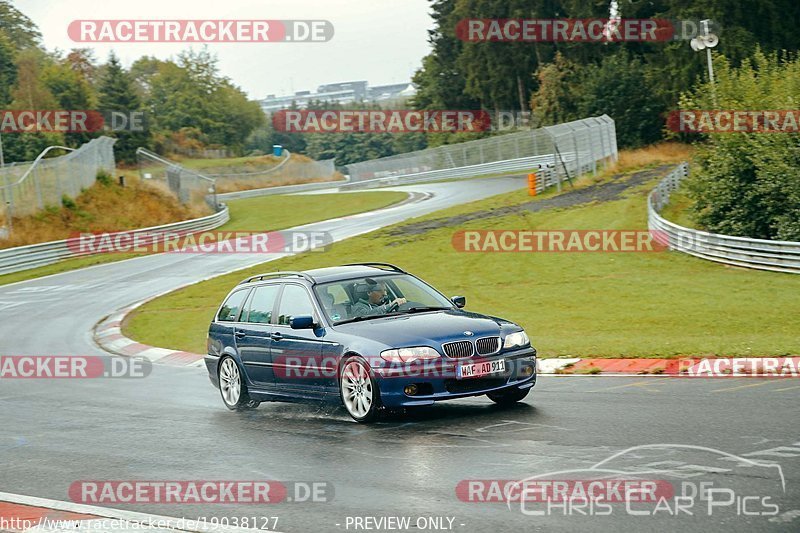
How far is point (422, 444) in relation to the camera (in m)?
8.49

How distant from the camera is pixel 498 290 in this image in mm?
24344

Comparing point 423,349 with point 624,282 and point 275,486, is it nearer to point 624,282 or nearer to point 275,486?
point 275,486

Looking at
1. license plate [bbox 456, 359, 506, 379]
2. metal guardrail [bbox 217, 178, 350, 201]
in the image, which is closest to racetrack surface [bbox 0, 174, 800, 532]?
license plate [bbox 456, 359, 506, 379]

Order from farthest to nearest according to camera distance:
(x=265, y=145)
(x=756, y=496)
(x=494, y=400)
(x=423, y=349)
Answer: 1. (x=265, y=145)
2. (x=494, y=400)
3. (x=423, y=349)
4. (x=756, y=496)

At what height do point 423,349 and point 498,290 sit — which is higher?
point 423,349

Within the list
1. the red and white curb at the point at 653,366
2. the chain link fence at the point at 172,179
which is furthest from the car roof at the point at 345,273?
the chain link fence at the point at 172,179

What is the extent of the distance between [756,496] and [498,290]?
1838 cm

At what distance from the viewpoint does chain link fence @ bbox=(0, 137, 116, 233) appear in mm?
40938

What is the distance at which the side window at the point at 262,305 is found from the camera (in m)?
11.5

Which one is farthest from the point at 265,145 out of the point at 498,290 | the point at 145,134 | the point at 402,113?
the point at 498,290

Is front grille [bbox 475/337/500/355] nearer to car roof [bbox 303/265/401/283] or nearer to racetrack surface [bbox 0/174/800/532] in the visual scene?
racetrack surface [bbox 0/174/800/532]

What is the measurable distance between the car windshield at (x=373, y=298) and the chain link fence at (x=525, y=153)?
1385 inches

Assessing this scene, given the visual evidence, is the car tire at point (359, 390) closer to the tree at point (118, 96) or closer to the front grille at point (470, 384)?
the front grille at point (470, 384)

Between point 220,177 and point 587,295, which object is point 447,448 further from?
point 220,177
